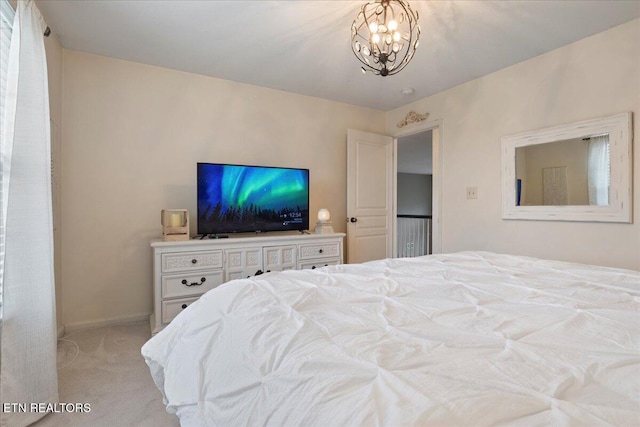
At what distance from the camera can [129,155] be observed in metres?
2.84

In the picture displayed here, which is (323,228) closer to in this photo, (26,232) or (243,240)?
(243,240)

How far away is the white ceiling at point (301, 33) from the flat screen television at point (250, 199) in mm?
1005

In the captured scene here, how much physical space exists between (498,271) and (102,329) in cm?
312

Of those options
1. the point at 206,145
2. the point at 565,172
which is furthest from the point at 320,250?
the point at 565,172

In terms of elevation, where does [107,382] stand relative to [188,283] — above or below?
below

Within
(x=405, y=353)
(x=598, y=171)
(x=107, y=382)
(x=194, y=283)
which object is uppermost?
(x=598, y=171)

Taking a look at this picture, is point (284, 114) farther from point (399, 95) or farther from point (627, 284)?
point (627, 284)

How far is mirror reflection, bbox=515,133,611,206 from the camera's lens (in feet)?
7.68

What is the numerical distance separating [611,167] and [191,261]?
11.1 ft

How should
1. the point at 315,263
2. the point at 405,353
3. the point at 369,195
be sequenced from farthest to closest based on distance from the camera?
the point at 369,195 < the point at 315,263 < the point at 405,353

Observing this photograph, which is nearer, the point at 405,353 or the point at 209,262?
the point at 405,353

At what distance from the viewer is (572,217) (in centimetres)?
247

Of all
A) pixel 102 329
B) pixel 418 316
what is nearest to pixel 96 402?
pixel 102 329

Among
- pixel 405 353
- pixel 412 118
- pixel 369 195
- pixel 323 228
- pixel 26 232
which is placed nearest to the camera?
pixel 405 353
